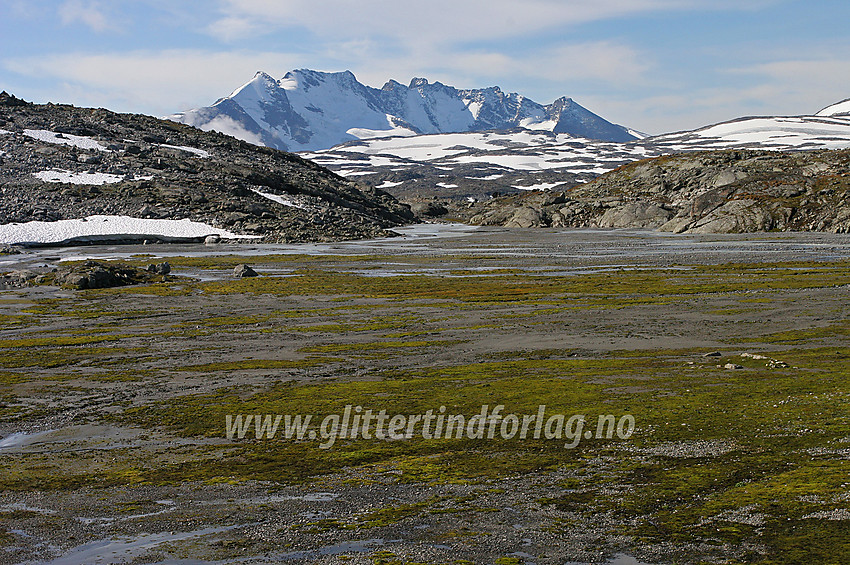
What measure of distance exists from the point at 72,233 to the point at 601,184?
11035cm

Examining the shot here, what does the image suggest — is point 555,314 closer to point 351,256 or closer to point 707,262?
point 707,262

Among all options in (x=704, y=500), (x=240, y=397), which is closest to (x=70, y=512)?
(x=240, y=397)

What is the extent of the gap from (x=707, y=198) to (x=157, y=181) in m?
82.5

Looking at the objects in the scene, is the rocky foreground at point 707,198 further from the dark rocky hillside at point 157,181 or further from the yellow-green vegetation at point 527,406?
the yellow-green vegetation at point 527,406

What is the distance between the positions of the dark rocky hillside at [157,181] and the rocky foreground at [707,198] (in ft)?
103

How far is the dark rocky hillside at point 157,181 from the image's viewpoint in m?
105

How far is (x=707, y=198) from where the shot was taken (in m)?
121

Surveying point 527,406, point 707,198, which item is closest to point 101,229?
point 707,198

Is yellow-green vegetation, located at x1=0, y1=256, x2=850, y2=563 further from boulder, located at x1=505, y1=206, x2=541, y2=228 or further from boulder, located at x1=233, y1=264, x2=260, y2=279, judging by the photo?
boulder, located at x1=505, y1=206, x2=541, y2=228

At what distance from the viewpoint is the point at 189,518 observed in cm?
1330

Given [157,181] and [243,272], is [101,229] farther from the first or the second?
[243,272]

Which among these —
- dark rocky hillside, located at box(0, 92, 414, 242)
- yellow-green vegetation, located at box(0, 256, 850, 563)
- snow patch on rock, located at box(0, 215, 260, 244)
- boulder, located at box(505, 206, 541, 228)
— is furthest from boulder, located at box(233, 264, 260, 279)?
boulder, located at box(505, 206, 541, 228)

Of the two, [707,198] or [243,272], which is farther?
[707,198]

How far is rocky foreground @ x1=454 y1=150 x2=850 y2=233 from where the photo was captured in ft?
361
